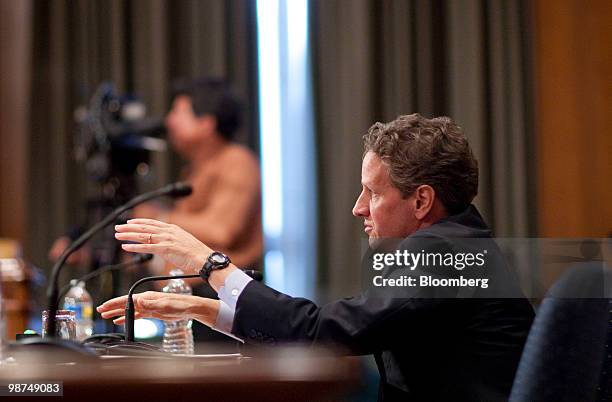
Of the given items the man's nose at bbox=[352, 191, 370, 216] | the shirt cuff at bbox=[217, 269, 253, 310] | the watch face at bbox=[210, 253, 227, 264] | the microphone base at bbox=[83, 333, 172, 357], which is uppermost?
the man's nose at bbox=[352, 191, 370, 216]

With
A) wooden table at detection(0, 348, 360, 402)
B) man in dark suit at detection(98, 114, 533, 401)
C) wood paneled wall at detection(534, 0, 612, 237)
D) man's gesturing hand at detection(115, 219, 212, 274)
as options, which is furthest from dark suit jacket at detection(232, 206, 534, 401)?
wood paneled wall at detection(534, 0, 612, 237)

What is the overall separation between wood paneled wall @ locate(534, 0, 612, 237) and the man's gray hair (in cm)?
245

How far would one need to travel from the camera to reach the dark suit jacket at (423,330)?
4.28 feet

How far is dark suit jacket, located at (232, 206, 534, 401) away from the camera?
1.30 m

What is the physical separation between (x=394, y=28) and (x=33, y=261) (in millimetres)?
2096

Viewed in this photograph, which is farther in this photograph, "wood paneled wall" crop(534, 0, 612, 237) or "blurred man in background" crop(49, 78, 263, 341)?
"wood paneled wall" crop(534, 0, 612, 237)

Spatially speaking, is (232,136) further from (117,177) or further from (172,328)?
(172,328)

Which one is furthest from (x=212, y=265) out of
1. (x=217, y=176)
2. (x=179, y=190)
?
(x=217, y=176)

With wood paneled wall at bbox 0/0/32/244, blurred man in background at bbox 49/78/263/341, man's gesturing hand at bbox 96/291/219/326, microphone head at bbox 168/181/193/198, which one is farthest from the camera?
wood paneled wall at bbox 0/0/32/244

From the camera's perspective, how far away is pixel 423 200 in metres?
1.49

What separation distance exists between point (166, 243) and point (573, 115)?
2.97 m

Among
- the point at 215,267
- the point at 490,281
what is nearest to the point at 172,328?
the point at 215,267

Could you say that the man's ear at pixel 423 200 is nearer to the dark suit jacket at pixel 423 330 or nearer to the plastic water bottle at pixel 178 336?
the dark suit jacket at pixel 423 330

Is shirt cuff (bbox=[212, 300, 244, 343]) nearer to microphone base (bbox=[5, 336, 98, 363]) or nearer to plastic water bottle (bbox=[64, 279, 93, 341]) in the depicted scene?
microphone base (bbox=[5, 336, 98, 363])
